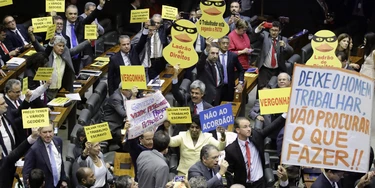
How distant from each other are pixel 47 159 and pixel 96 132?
2.39 feet

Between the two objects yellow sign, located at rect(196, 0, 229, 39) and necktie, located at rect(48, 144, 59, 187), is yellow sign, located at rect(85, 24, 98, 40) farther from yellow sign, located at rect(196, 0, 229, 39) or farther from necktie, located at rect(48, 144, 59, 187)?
necktie, located at rect(48, 144, 59, 187)

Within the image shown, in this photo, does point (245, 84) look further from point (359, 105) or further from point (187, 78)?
point (359, 105)

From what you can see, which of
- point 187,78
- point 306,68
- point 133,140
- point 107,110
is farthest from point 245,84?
point 306,68

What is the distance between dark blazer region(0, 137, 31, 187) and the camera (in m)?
12.2

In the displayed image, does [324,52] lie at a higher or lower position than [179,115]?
higher

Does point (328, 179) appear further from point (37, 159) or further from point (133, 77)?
point (133, 77)

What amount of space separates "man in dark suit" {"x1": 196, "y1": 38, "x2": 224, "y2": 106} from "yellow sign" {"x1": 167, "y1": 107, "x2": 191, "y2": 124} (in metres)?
2.35

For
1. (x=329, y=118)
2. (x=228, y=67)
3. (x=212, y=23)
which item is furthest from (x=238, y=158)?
(x=212, y=23)

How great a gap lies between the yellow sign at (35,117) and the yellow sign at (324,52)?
4825 millimetres

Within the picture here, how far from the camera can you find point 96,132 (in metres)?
12.5

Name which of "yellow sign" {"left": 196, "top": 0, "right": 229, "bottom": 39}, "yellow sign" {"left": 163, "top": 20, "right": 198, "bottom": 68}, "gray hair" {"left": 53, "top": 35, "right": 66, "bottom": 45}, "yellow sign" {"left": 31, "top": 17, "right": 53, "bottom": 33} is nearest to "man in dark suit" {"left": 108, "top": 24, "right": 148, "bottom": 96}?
"gray hair" {"left": 53, "top": 35, "right": 66, "bottom": 45}

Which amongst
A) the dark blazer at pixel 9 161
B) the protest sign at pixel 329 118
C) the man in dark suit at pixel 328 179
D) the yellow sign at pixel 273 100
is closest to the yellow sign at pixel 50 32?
the dark blazer at pixel 9 161

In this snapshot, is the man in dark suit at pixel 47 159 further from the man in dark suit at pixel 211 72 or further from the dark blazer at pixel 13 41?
the dark blazer at pixel 13 41

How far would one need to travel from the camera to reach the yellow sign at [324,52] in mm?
15227
